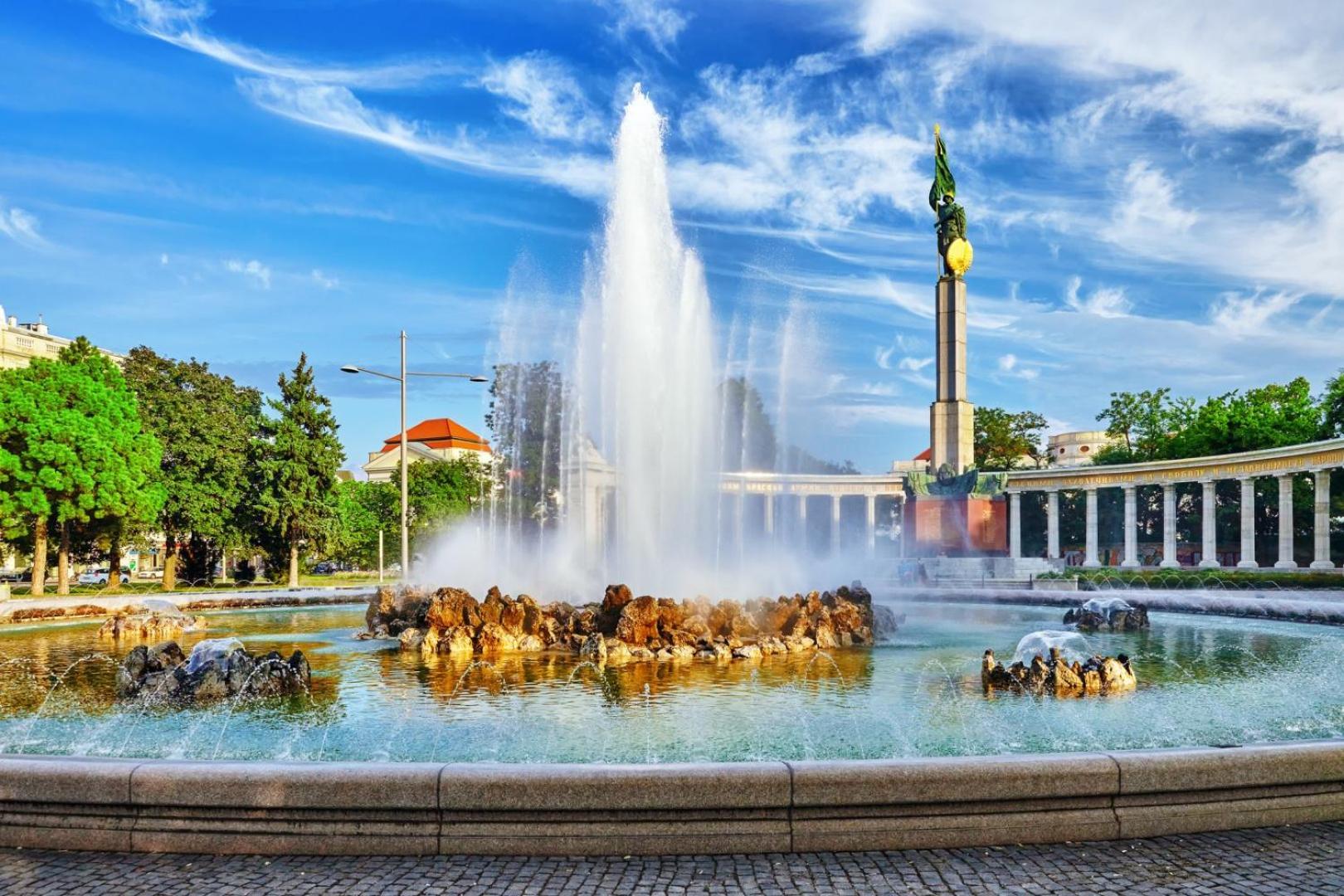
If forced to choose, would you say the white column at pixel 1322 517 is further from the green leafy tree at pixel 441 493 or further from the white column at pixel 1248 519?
the green leafy tree at pixel 441 493

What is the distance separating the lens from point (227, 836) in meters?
7.47

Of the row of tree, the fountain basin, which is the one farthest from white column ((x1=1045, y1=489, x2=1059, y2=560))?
the fountain basin

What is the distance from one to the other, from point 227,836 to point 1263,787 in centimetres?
843

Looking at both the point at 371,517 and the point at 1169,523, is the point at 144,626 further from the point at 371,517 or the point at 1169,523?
the point at 1169,523

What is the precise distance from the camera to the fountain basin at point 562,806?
7.34m

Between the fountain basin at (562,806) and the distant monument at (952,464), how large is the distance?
161 ft

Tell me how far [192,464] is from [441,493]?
20.7m

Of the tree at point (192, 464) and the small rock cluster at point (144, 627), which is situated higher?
the tree at point (192, 464)

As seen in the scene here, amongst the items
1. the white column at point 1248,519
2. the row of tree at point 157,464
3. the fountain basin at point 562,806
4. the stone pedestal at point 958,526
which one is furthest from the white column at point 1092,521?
the fountain basin at point 562,806

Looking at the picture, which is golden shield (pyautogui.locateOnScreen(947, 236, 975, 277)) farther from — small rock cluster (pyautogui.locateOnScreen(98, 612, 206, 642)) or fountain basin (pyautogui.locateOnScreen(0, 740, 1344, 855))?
fountain basin (pyautogui.locateOnScreen(0, 740, 1344, 855))

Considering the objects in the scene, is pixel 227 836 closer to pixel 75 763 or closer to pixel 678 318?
pixel 75 763

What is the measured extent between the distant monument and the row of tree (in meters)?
33.7

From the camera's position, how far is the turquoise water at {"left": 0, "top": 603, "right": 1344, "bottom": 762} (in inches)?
460

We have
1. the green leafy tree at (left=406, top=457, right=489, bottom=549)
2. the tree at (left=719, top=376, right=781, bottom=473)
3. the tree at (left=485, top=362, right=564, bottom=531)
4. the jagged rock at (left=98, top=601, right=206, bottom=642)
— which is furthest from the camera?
the green leafy tree at (left=406, top=457, right=489, bottom=549)
